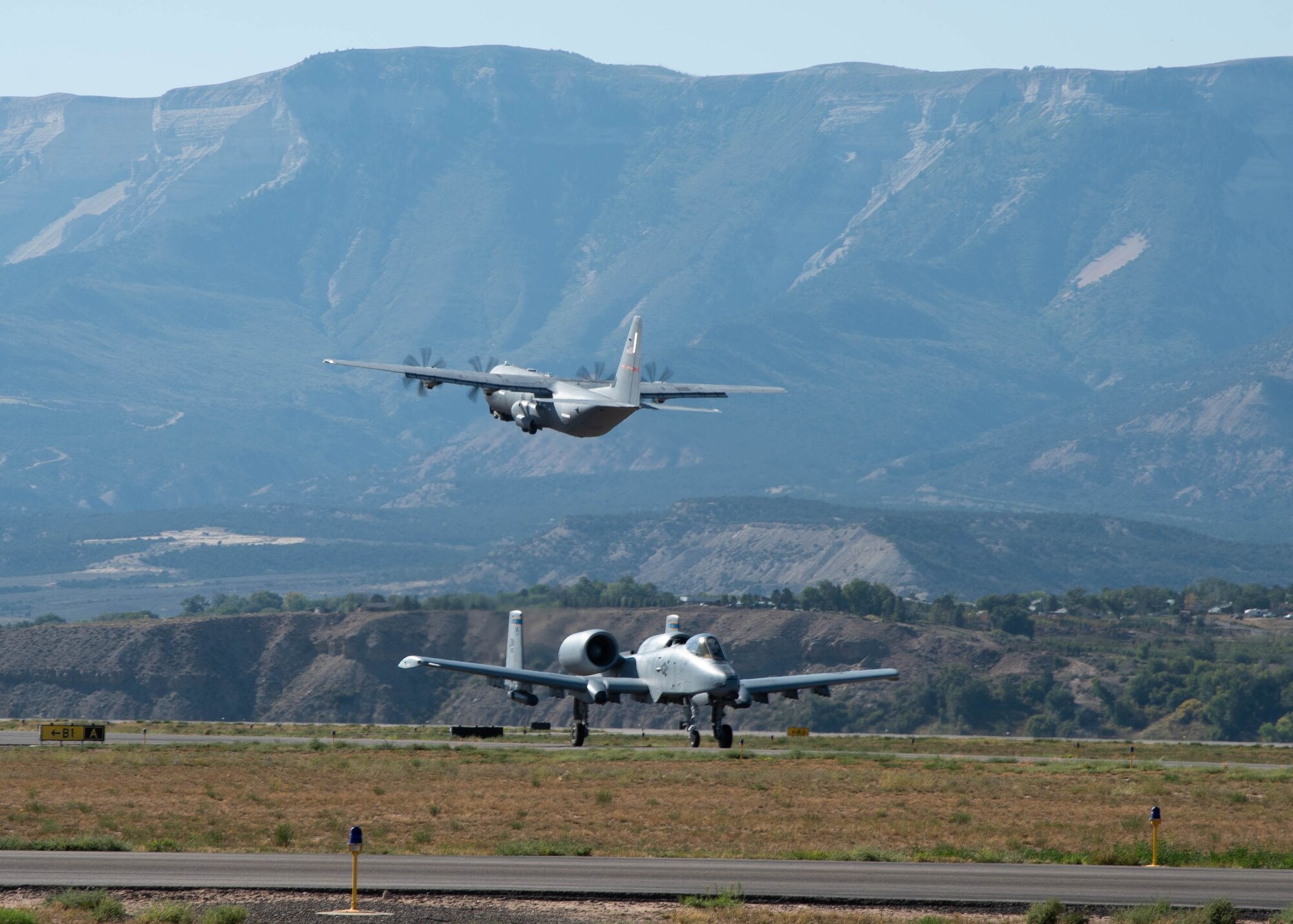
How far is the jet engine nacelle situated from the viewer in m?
74.8

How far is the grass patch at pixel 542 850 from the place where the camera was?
41.7 meters

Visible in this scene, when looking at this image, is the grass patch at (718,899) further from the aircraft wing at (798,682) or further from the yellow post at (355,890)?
the aircraft wing at (798,682)

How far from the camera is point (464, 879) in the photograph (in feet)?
122

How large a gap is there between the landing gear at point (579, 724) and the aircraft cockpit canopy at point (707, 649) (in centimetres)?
895

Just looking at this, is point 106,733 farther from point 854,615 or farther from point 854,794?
point 854,615

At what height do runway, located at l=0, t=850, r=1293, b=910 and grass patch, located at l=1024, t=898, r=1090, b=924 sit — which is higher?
runway, located at l=0, t=850, r=1293, b=910

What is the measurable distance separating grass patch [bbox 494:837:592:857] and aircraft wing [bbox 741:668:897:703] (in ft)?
92.5

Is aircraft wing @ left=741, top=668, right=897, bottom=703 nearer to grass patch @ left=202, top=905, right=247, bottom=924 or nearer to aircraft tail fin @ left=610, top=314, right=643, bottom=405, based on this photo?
aircraft tail fin @ left=610, top=314, right=643, bottom=405

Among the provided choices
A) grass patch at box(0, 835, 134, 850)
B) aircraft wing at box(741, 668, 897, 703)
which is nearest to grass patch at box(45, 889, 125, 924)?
grass patch at box(0, 835, 134, 850)

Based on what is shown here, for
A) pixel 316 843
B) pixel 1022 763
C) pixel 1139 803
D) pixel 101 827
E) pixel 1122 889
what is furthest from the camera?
pixel 1022 763

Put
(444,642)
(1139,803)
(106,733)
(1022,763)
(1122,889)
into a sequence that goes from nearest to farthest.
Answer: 1. (1122,889)
2. (1139,803)
3. (1022,763)
4. (106,733)
5. (444,642)

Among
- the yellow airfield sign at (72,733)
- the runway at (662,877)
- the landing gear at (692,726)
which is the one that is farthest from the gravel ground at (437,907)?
the yellow airfield sign at (72,733)

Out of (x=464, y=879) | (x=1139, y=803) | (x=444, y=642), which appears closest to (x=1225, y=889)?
(x=464, y=879)

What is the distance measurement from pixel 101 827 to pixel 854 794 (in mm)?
23226
